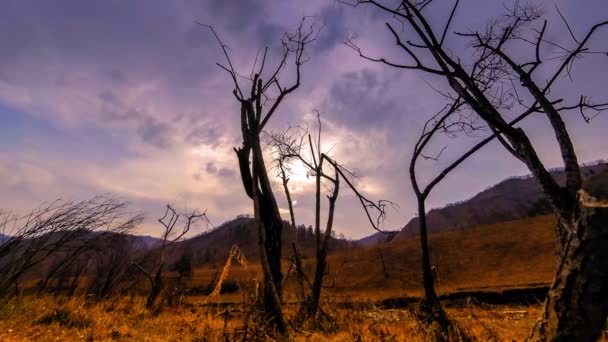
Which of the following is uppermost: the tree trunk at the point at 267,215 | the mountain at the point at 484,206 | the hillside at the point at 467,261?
the mountain at the point at 484,206

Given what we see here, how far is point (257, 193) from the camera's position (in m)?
5.82

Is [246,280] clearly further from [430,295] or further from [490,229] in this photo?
[490,229]

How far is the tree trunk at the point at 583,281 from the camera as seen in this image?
1.74 metres

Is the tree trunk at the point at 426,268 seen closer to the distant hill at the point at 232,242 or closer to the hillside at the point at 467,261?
the hillside at the point at 467,261

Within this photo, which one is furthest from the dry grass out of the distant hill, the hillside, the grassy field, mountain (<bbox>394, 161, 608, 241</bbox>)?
mountain (<bbox>394, 161, 608, 241</bbox>)

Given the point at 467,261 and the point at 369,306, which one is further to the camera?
the point at 467,261

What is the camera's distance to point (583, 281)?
5.92 ft

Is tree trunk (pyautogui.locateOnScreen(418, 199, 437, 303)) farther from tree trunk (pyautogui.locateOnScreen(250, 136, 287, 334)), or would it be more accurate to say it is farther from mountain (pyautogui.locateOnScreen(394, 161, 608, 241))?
mountain (pyautogui.locateOnScreen(394, 161, 608, 241))

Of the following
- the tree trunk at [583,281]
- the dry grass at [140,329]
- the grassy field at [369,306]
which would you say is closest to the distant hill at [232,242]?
the grassy field at [369,306]

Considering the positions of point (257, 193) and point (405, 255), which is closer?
point (257, 193)

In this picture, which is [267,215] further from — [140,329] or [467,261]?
[467,261]

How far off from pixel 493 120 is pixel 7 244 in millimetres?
8522

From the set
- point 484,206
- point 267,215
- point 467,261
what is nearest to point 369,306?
point 267,215

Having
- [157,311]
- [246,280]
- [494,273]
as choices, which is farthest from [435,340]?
[494,273]
